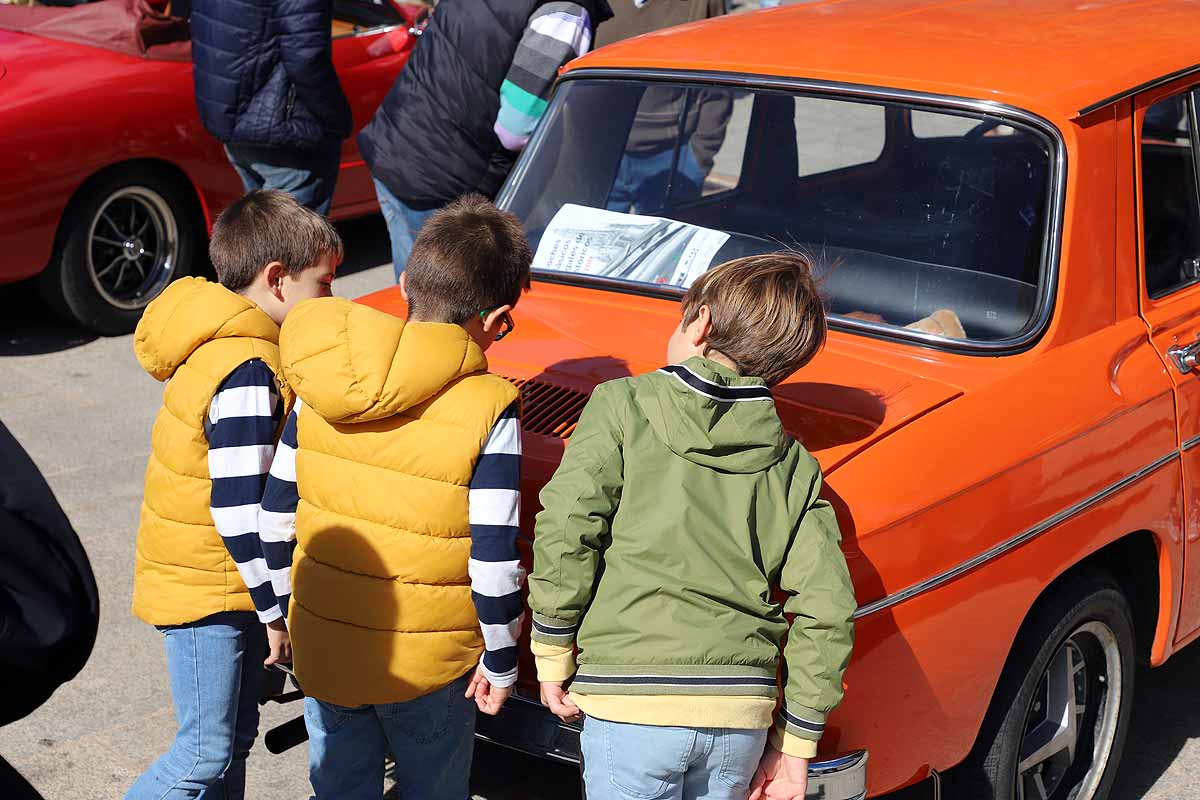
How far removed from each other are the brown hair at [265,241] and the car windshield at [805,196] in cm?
90

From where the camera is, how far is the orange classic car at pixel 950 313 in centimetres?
278

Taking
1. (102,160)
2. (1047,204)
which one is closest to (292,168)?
(102,160)

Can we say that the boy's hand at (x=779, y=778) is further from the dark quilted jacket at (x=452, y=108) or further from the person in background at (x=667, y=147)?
the dark quilted jacket at (x=452, y=108)

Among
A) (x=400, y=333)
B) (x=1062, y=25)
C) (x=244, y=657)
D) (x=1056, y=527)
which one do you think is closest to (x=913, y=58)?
(x=1062, y=25)

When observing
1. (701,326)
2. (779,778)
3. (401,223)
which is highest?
(701,326)

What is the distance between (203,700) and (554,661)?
0.91 m

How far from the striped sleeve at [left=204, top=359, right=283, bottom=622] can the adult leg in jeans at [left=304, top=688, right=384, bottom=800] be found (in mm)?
292

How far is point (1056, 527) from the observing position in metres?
2.96

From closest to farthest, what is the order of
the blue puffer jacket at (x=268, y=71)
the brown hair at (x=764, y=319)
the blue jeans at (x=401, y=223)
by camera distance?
the brown hair at (x=764, y=319), the blue jeans at (x=401, y=223), the blue puffer jacket at (x=268, y=71)

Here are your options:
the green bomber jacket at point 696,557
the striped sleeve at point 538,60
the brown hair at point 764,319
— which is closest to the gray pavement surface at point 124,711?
the green bomber jacket at point 696,557

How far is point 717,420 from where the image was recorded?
2.40 m

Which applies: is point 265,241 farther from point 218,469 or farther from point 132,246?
point 132,246

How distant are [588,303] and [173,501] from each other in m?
1.21

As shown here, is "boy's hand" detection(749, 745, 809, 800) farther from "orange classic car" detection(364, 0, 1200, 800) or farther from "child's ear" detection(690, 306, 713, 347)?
"child's ear" detection(690, 306, 713, 347)
